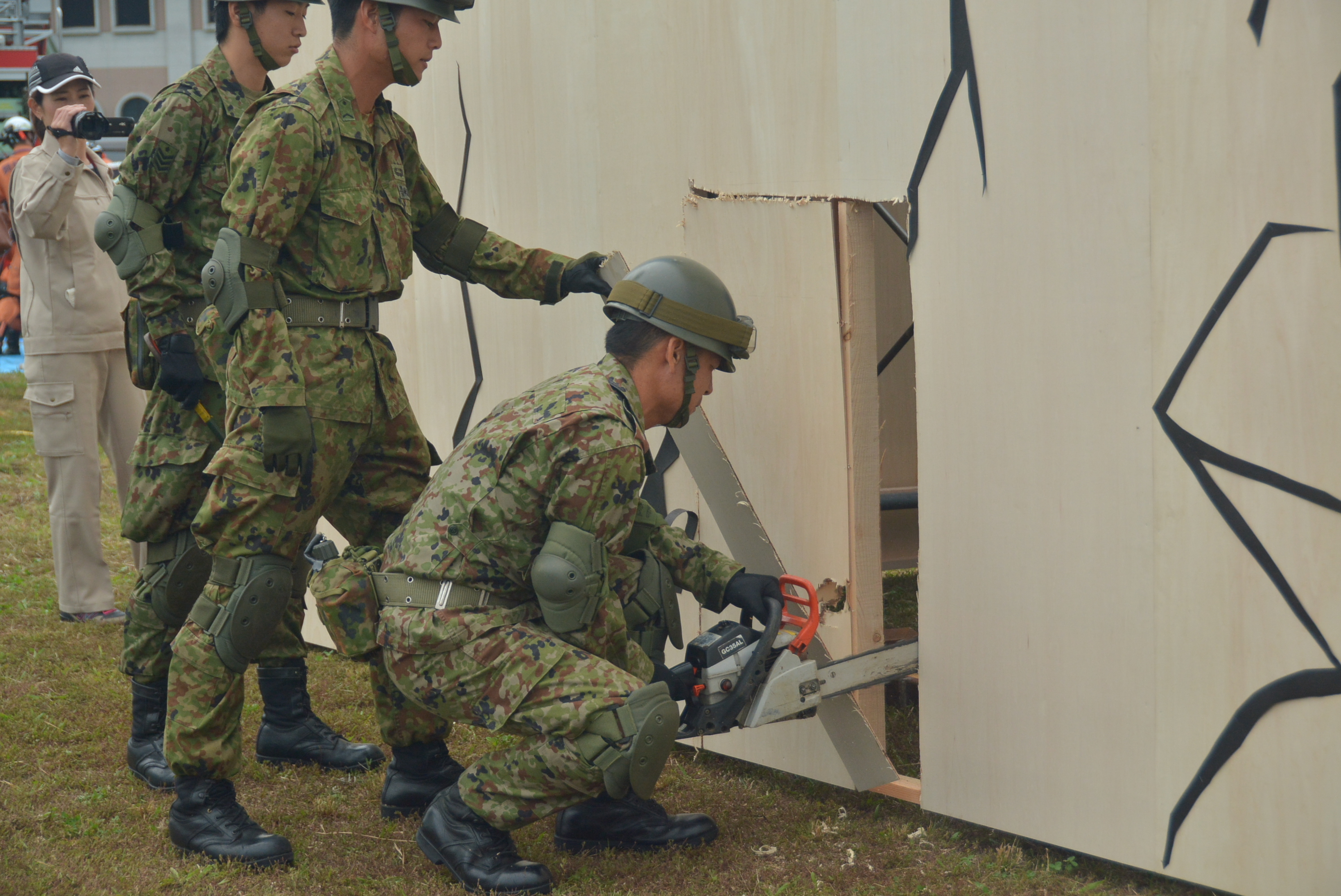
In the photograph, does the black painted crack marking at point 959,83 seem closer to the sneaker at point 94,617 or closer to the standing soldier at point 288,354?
the standing soldier at point 288,354

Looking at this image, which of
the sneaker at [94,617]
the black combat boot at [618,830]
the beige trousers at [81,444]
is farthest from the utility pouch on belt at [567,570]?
the sneaker at [94,617]

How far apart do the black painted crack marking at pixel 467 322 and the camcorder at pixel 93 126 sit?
1492 mm

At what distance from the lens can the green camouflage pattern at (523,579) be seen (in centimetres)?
298

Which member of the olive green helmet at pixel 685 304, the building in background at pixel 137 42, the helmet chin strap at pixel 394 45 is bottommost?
the olive green helmet at pixel 685 304

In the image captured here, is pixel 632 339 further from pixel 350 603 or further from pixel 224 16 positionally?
pixel 224 16

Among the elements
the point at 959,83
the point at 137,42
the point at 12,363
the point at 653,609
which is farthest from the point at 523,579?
the point at 137,42

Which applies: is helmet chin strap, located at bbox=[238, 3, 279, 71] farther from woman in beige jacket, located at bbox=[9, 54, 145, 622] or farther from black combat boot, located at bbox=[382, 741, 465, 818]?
black combat boot, located at bbox=[382, 741, 465, 818]

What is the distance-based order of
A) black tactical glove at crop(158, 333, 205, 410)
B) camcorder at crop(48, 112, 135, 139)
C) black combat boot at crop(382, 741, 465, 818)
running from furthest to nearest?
camcorder at crop(48, 112, 135, 139), black tactical glove at crop(158, 333, 205, 410), black combat boot at crop(382, 741, 465, 818)

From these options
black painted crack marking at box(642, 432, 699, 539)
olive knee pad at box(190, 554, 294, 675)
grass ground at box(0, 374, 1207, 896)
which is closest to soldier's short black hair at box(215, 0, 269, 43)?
olive knee pad at box(190, 554, 294, 675)

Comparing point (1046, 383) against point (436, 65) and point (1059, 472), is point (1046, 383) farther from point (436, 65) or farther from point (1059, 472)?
point (436, 65)

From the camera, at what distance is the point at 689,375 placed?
3219 millimetres

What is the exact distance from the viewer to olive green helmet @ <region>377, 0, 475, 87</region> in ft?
11.0

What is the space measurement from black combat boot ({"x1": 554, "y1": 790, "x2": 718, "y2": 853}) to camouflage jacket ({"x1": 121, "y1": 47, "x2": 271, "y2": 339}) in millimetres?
1921

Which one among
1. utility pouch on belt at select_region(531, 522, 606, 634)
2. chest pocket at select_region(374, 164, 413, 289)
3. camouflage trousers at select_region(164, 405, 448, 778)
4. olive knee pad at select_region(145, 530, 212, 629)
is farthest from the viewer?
olive knee pad at select_region(145, 530, 212, 629)
